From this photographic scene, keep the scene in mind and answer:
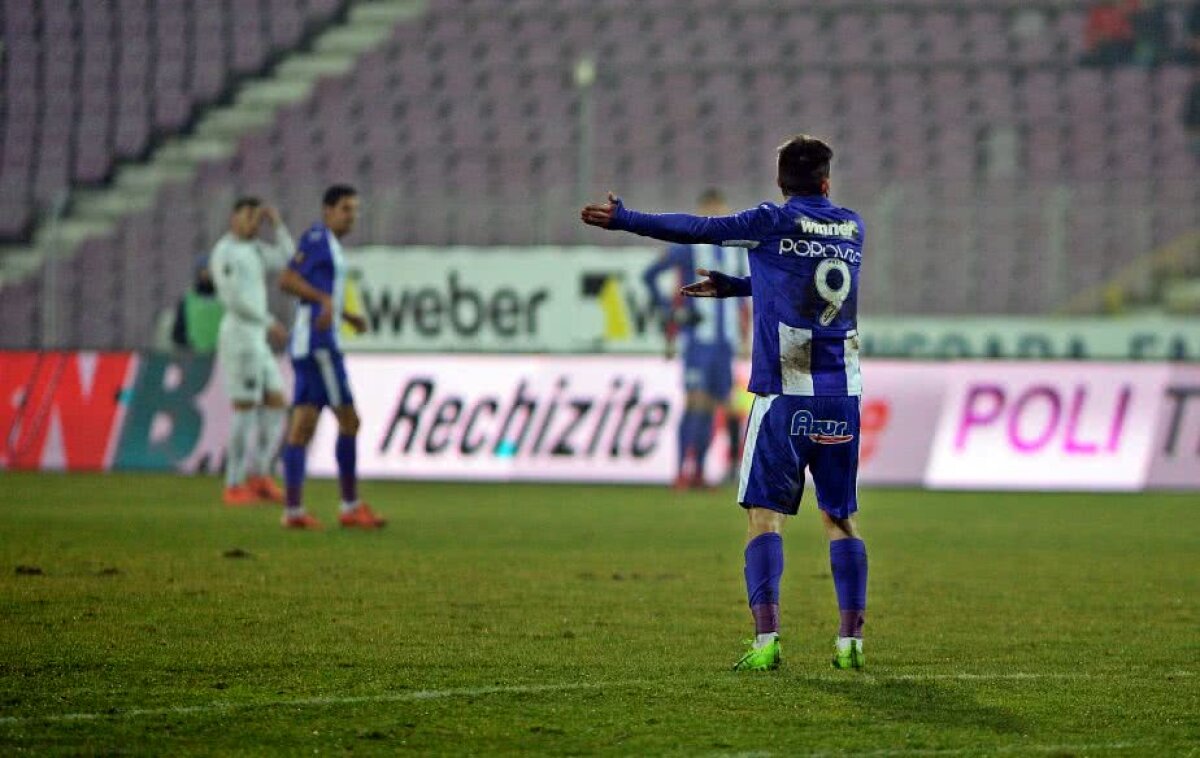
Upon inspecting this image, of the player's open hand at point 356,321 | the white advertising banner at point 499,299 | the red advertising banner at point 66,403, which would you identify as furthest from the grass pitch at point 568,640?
the white advertising banner at point 499,299

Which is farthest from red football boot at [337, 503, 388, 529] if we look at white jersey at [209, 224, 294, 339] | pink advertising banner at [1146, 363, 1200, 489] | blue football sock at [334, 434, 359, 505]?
pink advertising banner at [1146, 363, 1200, 489]

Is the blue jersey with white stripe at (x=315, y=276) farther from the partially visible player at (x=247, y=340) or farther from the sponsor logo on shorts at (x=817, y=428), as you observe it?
the sponsor logo on shorts at (x=817, y=428)

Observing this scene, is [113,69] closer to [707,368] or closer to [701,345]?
[701,345]

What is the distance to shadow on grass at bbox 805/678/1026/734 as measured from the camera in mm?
5828

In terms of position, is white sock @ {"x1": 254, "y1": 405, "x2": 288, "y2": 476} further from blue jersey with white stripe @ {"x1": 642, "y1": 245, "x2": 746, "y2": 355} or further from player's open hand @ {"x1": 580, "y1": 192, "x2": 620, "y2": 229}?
player's open hand @ {"x1": 580, "y1": 192, "x2": 620, "y2": 229}

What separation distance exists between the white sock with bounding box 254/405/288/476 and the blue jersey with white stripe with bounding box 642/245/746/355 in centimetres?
319

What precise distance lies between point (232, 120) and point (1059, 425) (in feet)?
45.0

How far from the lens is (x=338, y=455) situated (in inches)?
501

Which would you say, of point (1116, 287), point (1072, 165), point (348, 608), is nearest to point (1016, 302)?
point (1116, 287)

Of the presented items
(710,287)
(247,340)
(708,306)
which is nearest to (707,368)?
(708,306)

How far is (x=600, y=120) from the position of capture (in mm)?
26562

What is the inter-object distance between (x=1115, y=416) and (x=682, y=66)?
10608mm

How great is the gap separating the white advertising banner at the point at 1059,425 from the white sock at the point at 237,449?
6145mm

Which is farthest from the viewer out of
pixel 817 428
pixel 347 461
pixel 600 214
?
pixel 347 461
